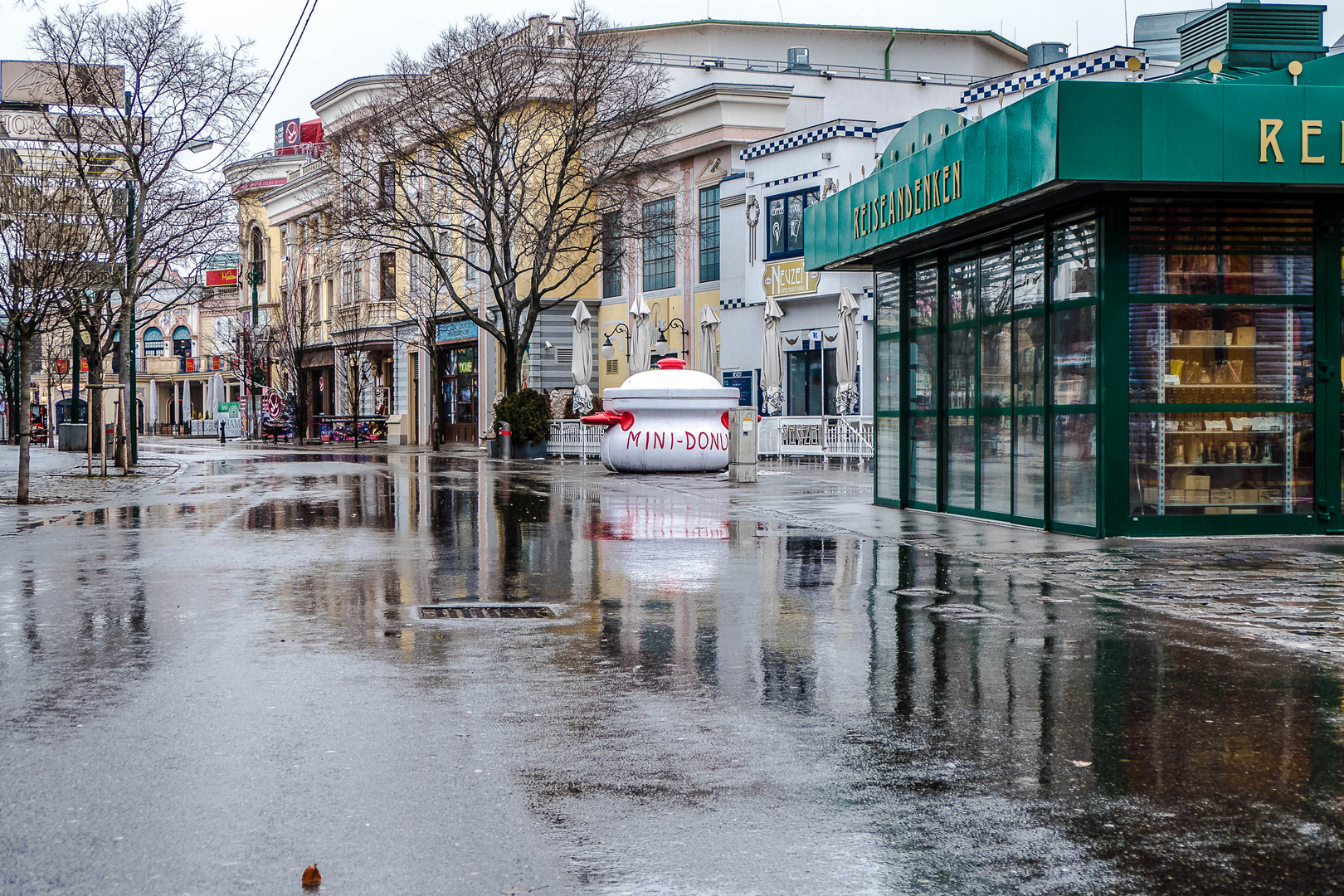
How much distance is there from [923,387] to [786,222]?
21.6 meters

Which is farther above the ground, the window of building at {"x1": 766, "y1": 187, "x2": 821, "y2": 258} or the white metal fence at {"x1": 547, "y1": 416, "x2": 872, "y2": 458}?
the window of building at {"x1": 766, "y1": 187, "x2": 821, "y2": 258}

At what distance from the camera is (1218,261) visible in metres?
13.0

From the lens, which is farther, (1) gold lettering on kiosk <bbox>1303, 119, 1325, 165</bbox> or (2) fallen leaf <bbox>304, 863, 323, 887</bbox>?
(1) gold lettering on kiosk <bbox>1303, 119, 1325, 165</bbox>

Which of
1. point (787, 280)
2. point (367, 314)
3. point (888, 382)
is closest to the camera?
point (888, 382)

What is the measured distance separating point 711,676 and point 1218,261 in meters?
8.40

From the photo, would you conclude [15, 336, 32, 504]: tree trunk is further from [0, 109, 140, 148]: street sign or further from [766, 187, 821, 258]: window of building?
[766, 187, 821, 258]: window of building

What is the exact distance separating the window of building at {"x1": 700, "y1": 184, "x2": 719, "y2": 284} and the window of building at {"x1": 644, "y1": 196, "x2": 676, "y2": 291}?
91 centimetres

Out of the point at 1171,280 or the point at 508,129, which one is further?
the point at 508,129

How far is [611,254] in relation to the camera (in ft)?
145

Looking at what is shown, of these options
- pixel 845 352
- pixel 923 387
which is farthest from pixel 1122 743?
pixel 845 352

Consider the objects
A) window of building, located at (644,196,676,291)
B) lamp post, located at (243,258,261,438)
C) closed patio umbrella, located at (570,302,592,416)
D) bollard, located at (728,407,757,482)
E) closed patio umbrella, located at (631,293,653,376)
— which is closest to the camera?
bollard, located at (728,407,757,482)

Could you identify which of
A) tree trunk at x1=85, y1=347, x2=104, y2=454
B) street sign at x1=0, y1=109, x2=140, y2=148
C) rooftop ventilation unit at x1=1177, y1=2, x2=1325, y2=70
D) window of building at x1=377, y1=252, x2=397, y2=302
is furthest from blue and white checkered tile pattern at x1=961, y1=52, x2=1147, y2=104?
window of building at x1=377, y1=252, x2=397, y2=302

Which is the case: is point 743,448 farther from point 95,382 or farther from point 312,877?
point 312,877

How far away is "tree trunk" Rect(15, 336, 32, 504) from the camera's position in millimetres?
18875
